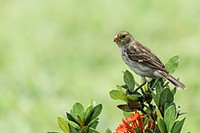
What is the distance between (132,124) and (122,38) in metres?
1.14

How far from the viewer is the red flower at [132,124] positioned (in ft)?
7.42

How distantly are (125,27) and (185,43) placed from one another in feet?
3.65

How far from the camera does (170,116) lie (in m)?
2.26

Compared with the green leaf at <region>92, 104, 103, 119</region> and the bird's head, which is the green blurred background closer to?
the bird's head

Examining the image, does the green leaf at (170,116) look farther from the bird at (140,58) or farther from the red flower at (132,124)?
the bird at (140,58)

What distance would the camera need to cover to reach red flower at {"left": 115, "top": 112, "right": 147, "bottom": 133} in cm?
226

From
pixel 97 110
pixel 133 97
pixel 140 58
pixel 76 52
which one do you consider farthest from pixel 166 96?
pixel 76 52

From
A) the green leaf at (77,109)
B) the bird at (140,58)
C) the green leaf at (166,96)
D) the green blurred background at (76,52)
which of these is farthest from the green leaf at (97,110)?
the green blurred background at (76,52)

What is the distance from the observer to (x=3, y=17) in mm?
11211

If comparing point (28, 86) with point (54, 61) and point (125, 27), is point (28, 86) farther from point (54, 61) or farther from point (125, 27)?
point (125, 27)

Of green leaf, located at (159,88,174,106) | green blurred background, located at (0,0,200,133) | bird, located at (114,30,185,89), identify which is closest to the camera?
green leaf, located at (159,88,174,106)

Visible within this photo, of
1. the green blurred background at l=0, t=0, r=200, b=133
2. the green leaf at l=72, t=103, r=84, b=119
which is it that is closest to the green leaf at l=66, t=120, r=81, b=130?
the green leaf at l=72, t=103, r=84, b=119

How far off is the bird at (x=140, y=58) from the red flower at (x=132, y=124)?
63 cm

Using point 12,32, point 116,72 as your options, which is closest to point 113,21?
point 12,32
